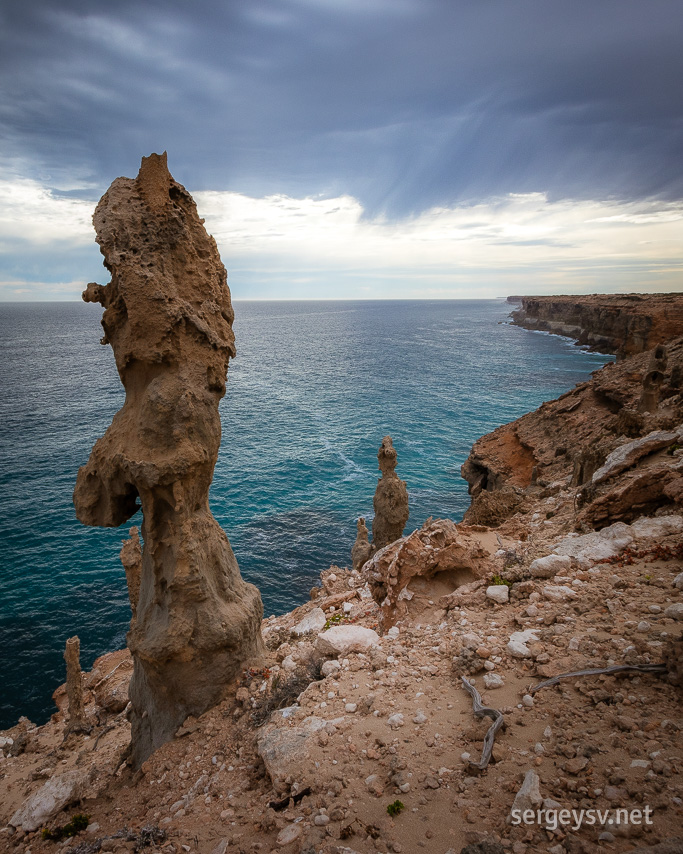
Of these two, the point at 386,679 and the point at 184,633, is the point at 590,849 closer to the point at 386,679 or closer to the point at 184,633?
the point at 386,679

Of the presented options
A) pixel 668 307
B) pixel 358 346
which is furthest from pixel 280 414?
pixel 358 346

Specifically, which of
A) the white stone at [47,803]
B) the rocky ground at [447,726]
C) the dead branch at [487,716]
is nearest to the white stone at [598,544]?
the rocky ground at [447,726]

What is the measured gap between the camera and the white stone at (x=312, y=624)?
37.3 ft

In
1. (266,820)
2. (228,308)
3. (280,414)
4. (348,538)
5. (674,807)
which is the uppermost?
(228,308)

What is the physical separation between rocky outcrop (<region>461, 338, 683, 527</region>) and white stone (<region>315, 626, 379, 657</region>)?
6.47 metres

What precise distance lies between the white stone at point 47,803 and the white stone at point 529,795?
7.70 meters

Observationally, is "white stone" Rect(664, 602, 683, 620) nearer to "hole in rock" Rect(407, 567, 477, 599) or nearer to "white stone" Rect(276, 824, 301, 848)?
"hole in rock" Rect(407, 567, 477, 599)

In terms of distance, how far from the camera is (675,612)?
658cm

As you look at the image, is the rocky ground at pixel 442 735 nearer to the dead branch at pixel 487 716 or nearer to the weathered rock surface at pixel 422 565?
the dead branch at pixel 487 716

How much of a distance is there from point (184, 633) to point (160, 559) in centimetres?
135

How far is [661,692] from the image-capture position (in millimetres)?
5305

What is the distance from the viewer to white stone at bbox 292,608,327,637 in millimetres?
11359

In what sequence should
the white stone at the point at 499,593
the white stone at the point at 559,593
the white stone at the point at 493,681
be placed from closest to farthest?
the white stone at the point at 493,681, the white stone at the point at 559,593, the white stone at the point at 499,593

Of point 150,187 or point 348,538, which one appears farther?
point 348,538
